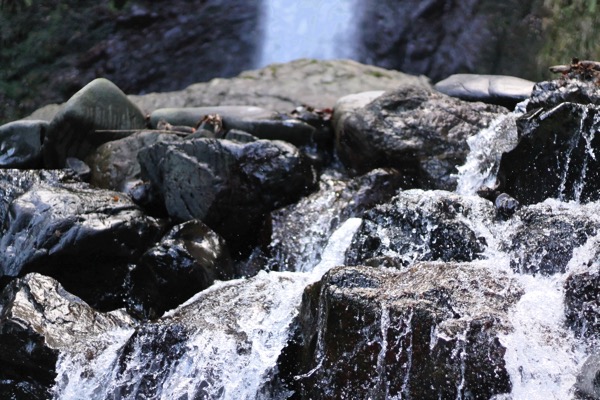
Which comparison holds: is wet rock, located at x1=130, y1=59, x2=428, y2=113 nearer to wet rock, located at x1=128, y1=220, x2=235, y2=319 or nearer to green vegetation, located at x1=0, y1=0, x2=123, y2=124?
green vegetation, located at x1=0, y1=0, x2=123, y2=124

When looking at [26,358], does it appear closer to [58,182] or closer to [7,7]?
[58,182]

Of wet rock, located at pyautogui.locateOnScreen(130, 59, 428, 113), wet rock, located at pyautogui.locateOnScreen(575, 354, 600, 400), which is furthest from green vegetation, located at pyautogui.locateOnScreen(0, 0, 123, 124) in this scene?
wet rock, located at pyautogui.locateOnScreen(575, 354, 600, 400)

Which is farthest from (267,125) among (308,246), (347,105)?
(308,246)

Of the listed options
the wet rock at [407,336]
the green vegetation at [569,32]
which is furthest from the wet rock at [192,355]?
the green vegetation at [569,32]

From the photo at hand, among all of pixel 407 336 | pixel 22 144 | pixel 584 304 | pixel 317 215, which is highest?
pixel 584 304

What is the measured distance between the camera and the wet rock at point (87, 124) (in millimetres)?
7262

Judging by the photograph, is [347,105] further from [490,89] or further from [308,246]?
[308,246]

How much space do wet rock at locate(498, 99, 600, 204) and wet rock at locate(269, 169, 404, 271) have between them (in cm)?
93

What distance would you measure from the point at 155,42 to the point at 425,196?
6286 millimetres

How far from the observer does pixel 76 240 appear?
5328mm

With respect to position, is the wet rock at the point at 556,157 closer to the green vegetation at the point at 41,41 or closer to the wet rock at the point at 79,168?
the wet rock at the point at 79,168

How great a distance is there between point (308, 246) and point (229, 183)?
29.0 inches

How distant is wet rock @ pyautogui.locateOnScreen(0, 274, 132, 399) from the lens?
418 centimetres

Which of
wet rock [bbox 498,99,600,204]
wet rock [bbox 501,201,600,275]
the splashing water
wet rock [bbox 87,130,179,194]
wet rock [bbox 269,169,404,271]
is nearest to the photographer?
wet rock [bbox 501,201,600,275]
